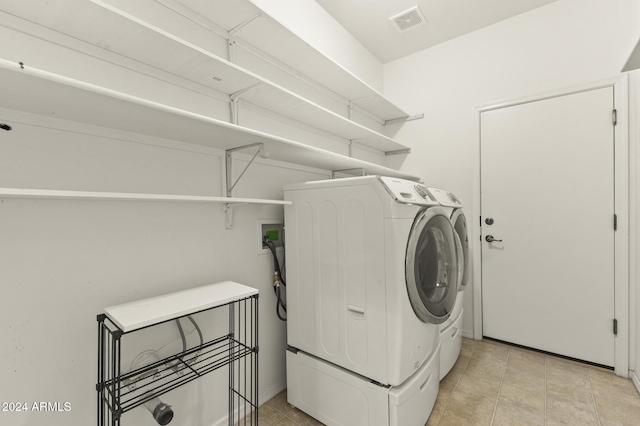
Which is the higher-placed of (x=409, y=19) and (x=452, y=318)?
(x=409, y=19)

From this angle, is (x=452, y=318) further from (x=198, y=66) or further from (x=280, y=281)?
(x=198, y=66)

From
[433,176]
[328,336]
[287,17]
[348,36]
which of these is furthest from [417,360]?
[348,36]

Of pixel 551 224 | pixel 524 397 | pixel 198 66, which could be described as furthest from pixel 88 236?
pixel 551 224

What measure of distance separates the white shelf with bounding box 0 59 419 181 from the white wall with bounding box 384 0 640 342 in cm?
185

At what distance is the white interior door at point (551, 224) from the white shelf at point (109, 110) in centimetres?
199

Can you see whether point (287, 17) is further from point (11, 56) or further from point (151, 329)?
point (151, 329)

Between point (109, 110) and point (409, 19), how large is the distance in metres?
2.51

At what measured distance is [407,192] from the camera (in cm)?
142

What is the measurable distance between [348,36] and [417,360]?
8.84ft

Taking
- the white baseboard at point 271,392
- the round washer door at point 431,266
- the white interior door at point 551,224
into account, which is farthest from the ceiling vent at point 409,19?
the white baseboard at point 271,392

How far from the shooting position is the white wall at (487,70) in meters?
2.18

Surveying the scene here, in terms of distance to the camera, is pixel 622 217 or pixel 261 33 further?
pixel 622 217

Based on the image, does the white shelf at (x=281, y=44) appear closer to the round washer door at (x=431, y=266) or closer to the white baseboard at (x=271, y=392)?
the round washer door at (x=431, y=266)

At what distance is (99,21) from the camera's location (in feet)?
3.35
